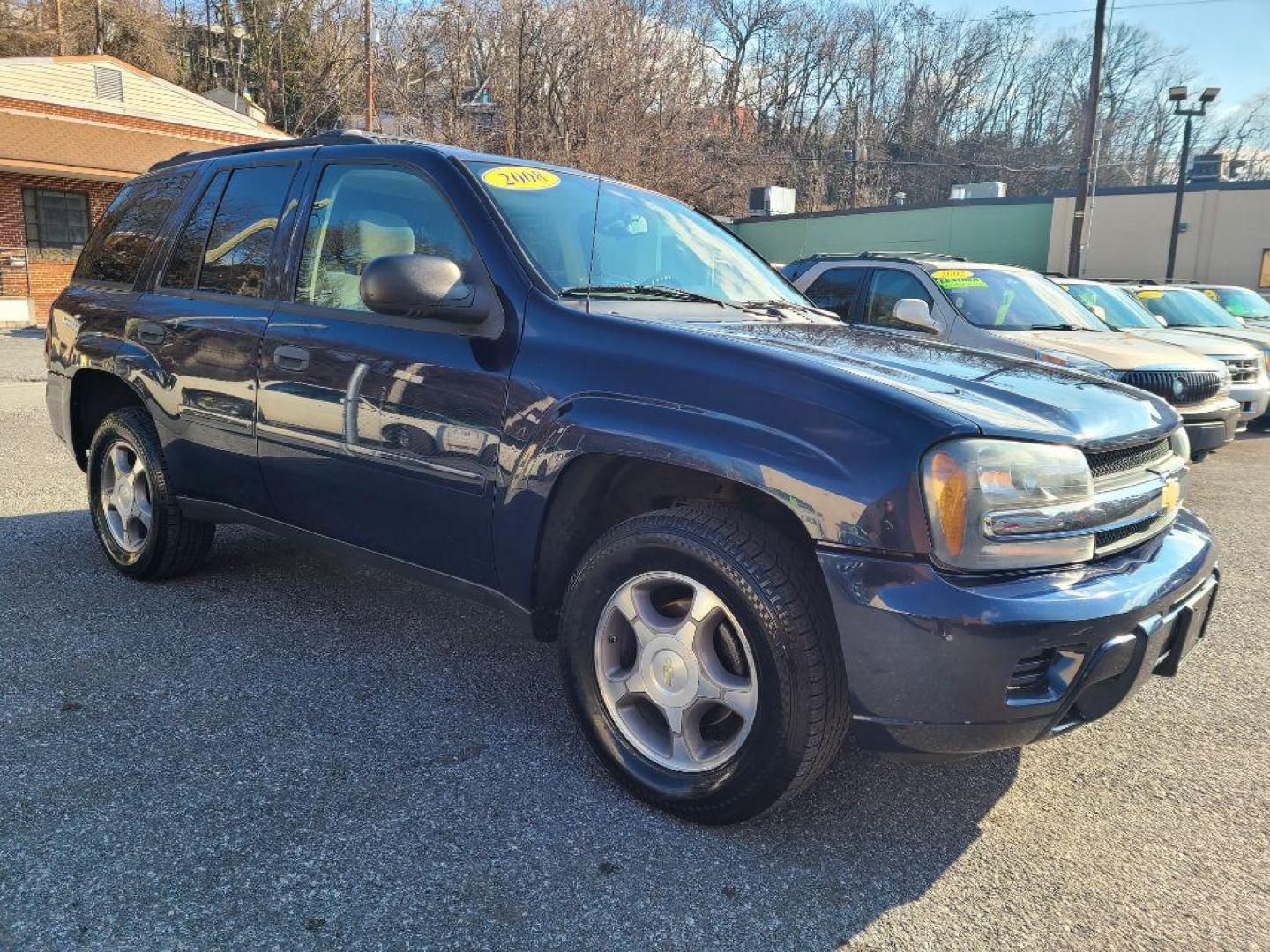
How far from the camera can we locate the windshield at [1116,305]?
10.7 m

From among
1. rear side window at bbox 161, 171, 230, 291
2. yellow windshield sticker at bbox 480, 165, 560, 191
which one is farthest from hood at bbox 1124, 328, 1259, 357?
rear side window at bbox 161, 171, 230, 291

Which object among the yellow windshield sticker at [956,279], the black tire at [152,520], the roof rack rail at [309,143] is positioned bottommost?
the black tire at [152,520]

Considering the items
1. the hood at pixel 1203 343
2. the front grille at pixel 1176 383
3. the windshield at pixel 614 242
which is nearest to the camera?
the windshield at pixel 614 242

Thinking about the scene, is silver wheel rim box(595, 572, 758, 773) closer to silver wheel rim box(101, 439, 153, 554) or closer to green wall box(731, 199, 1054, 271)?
silver wheel rim box(101, 439, 153, 554)

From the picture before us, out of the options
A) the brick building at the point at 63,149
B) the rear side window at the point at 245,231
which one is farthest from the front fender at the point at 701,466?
the brick building at the point at 63,149

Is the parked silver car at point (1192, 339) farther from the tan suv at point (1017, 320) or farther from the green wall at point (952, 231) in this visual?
the green wall at point (952, 231)

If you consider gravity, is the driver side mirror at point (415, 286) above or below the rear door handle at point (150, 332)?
above

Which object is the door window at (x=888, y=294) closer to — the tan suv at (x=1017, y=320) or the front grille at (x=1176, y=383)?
the tan suv at (x=1017, y=320)

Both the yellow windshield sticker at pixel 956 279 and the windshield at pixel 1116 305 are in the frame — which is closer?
the yellow windshield sticker at pixel 956 279

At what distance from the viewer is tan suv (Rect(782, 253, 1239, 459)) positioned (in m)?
7.29

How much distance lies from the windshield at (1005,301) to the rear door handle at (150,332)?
609 centimetres

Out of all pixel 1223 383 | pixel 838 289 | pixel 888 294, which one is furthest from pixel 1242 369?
pixel 838 289

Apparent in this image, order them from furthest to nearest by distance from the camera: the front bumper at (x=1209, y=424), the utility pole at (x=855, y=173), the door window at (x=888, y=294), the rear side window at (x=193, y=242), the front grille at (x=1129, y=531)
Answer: the utility pole at (x=855, y=173)
the door window at (x=888, y=294)
the front bumper at (x=1209, y=424)
the rear side window at (x=193, y=242)
the front grille at (x=1129, y=531)

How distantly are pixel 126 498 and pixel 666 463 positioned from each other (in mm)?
3072
